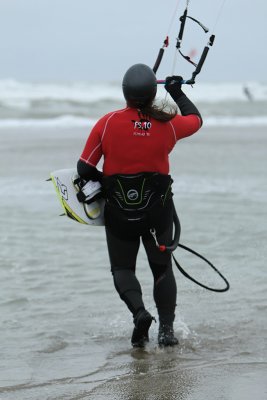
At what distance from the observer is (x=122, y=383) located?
14.0 ft

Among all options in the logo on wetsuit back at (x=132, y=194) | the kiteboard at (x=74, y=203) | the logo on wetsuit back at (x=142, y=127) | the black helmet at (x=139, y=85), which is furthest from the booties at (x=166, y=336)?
the black helmet at (x=139, y=85)

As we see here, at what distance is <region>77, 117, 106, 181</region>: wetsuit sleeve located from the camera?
4.78 metres

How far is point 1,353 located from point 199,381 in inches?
57.5

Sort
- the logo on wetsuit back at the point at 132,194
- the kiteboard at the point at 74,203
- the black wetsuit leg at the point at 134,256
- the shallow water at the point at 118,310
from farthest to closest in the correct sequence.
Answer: the kiteboard at the point at 74,203 < the black wetsuit leg at the point at 134,256 < the logo on wetsuit back at the point at 132,194 < the shallow water at the point at 118,310

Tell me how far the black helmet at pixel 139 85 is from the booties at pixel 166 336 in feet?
4.84

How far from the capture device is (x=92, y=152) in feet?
15.8

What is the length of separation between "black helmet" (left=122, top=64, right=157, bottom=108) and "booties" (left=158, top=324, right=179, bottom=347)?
58.1 inches

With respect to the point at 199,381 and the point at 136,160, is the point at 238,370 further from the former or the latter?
the point at 136,160

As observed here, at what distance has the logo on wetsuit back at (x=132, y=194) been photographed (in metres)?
4.88

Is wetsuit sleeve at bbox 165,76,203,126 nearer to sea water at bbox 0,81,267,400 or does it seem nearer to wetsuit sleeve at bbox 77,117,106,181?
wetsuit sleeve at bbox 77,117,106,181

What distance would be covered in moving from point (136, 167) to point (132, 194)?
0.59 ft

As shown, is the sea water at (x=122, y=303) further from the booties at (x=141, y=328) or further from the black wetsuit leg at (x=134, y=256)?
the black wetsuit leg at (x=134, y=256)

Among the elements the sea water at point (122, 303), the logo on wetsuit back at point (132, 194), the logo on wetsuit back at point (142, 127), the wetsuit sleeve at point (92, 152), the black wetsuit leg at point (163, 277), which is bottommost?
the sea water at point (122, 303)

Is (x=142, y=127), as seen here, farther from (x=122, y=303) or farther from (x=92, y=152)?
(x=122, y=303)
